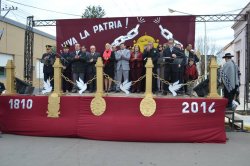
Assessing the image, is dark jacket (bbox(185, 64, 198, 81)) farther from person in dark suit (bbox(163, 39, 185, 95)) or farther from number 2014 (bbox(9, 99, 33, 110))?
number 2014 (bbox(9, 99, 33, 110))

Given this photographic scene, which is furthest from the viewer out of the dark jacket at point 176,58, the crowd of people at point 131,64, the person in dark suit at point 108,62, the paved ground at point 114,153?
the person in dark suit at point 108,62

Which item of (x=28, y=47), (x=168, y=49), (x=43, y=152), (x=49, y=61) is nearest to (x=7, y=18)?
(x=28, y=47)

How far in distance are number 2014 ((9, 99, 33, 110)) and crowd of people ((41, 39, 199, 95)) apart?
72.5 inches

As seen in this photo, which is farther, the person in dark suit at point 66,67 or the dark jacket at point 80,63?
the person in dark suit at point 66,67

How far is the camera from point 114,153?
704 cm

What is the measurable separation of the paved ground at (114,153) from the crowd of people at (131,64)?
236cm

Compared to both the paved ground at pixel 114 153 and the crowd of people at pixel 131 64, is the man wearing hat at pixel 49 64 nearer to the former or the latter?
the crowd of people at pixel 131 64

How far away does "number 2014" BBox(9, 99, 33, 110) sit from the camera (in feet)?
29.3

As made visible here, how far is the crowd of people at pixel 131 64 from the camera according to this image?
32.2ft

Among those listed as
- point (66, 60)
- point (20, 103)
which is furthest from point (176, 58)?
point (20, 103)

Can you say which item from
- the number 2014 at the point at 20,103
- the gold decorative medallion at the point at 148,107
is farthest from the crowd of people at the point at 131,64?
the number 2014 at the point at 20,103

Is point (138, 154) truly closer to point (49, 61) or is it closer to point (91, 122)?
point (91, 122)

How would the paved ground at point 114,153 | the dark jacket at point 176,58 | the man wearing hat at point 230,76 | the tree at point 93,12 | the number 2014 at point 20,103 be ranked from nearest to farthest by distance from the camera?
the paved ground at point 114,153
the number 2014 at point 20,103
the man wearing hat at point 230,76
the dark jacket at point 176,58
the tree at point 93,12

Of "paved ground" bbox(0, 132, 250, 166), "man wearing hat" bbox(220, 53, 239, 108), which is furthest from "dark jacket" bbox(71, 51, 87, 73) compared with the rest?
"man wearing hat" bbox(220, 53, 239, 108)
